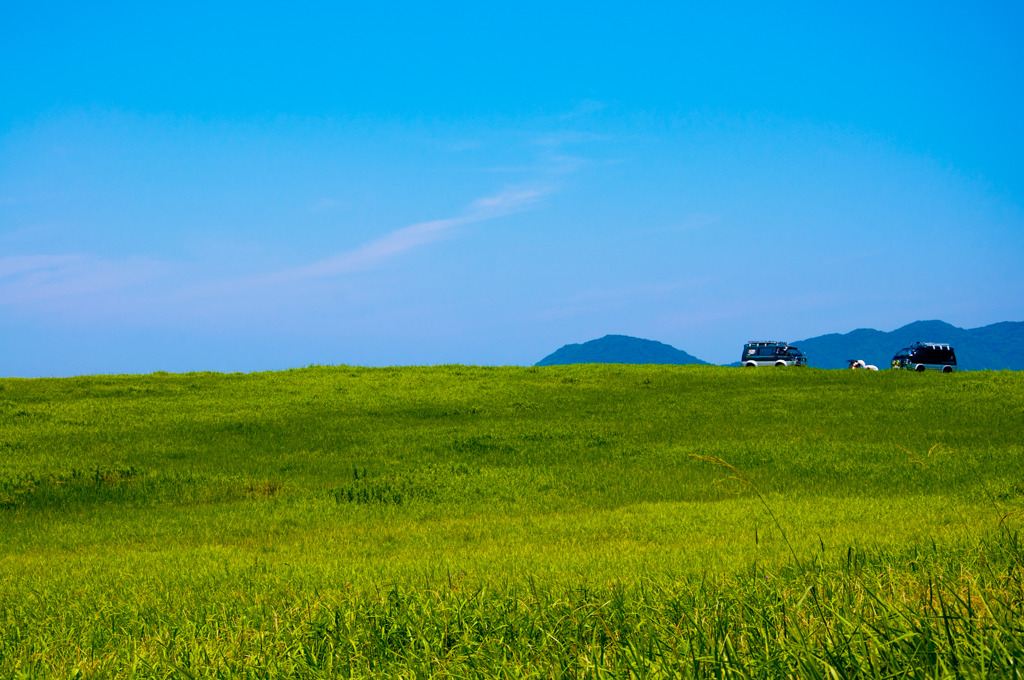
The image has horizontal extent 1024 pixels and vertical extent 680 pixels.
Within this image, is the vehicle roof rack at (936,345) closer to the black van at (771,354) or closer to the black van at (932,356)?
the black van at (932,356)

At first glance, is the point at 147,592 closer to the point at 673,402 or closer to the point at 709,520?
the point at 709,520

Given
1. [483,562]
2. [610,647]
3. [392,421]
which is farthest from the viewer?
[392,421]

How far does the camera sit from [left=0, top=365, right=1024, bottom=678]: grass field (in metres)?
3.99

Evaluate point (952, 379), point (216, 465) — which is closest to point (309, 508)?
point (216, 465)

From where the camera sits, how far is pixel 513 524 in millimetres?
13164

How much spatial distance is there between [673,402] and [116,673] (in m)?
24.4

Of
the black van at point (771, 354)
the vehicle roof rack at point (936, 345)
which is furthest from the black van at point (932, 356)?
the black van at point (771, 354)

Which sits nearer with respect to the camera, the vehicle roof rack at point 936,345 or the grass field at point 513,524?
the grass field at point 513,524

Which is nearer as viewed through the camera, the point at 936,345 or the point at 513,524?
the point at 513,524

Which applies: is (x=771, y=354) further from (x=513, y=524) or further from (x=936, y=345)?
(x=513, y=524)

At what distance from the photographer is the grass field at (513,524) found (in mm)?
3992

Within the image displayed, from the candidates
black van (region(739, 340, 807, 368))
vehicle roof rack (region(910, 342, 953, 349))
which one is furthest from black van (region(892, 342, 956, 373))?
black van (region(739, 340, 807, 368))

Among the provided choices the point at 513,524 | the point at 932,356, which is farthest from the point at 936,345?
the point at 513,524

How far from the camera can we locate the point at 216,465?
19609 millimetres
